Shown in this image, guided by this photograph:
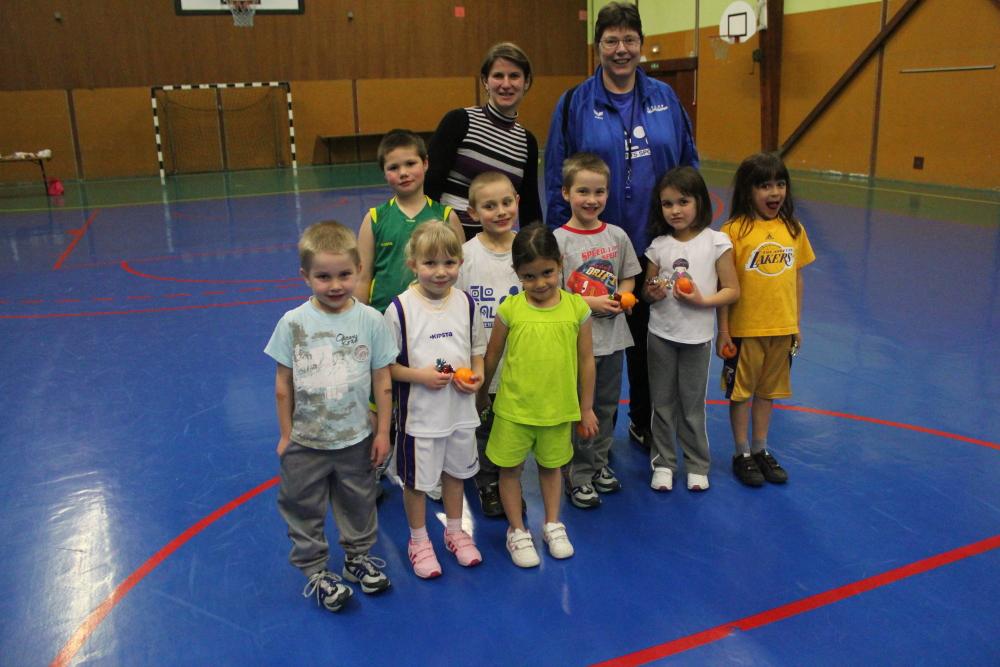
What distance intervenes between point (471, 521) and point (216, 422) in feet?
5.33

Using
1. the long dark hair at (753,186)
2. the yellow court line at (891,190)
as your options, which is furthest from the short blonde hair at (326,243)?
the yellow court line at (891,190)

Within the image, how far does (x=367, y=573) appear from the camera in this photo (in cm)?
253

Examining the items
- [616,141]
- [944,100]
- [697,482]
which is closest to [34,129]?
[616,141]

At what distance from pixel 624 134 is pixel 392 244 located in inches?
42.1

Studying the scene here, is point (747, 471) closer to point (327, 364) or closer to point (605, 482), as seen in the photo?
point (605, 482)

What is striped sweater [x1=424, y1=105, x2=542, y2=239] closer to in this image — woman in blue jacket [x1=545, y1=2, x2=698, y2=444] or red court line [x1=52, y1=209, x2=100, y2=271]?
woman in blue jacket [x1=545, y1=2, x2=698, y2=444]

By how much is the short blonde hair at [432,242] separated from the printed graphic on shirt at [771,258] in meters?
1.29

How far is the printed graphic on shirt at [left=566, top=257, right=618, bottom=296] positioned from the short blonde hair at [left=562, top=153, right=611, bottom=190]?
0.31 meters

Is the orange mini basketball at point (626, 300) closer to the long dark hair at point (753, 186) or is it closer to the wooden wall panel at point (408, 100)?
the long dark hair at point (753, 186)

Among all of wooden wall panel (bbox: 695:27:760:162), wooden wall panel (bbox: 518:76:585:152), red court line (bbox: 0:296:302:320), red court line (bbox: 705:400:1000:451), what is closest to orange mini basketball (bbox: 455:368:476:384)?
red court line (bbox: 705:400:1000:451)

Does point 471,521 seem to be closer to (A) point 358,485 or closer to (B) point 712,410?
(A) point 358,485

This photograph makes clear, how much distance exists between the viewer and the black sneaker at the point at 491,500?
3.03m

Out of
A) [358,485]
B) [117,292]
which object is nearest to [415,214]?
[358,485]

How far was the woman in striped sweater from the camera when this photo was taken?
3.01 meters
